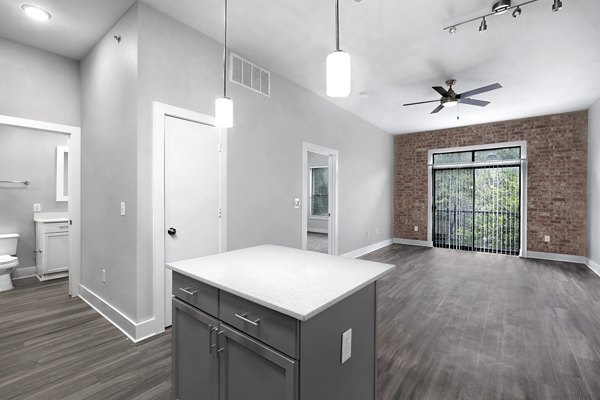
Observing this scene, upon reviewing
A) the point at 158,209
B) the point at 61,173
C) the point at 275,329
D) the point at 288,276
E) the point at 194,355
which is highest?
the point at 61,173

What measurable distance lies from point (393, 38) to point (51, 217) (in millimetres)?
5408

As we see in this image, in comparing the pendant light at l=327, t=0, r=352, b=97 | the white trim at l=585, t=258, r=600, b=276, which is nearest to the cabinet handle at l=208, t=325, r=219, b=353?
the pendant light at l=327, t=0, r=352, b=97

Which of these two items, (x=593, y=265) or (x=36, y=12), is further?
(x=593, y=265)

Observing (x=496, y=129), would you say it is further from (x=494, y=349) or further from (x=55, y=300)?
(x=55, y=300)

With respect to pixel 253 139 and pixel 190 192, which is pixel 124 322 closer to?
pixel 190 192

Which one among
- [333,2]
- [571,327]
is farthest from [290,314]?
[571,327]

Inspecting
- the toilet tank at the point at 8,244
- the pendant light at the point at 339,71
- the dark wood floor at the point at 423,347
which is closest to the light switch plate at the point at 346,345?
the dark wood floor at the point at 423,347

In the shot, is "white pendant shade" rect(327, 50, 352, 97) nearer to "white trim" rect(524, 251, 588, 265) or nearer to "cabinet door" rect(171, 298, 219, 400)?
"cabinet door" rect(171, 298, 219, 400)

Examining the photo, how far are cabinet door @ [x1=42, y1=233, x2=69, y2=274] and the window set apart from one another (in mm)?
6234

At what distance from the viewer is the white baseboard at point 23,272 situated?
4.12 metres

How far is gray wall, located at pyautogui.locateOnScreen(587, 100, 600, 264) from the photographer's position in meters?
4.67

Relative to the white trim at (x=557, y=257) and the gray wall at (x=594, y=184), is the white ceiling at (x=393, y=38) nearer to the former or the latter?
the gray wall at (x=594, y=184)

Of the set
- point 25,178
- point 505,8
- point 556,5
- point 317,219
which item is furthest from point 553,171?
point 25,178

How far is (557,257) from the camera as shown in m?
5.55
